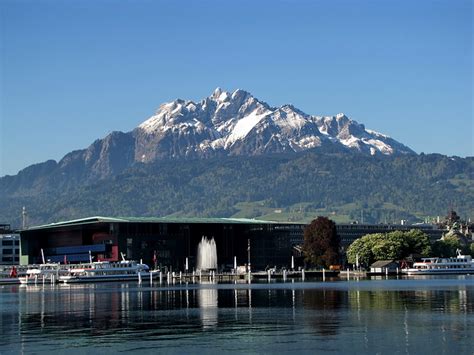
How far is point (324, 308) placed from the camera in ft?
357

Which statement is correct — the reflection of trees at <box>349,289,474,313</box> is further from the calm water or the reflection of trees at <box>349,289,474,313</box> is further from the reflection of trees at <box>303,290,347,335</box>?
the reflection of trees at <box>303,290,347,335</box>

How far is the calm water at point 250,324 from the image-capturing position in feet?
246

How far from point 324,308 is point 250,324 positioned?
62.3ft

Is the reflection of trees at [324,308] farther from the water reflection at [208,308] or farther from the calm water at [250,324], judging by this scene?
the water reflection at [208,308]

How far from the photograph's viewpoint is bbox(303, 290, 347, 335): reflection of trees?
86.4 m

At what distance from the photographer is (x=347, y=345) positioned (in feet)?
243

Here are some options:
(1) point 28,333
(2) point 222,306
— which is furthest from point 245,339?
(2) point 222,306

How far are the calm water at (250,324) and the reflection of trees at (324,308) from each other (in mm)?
103

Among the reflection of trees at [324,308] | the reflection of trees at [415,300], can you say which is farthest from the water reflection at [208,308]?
the reflection of trees at [415,300]

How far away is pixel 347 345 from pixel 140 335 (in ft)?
61.9

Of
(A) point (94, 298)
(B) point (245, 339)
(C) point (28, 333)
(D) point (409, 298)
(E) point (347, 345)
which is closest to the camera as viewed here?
(E) point (347, 345)

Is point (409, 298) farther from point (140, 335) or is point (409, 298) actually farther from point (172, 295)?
point (140, 335)

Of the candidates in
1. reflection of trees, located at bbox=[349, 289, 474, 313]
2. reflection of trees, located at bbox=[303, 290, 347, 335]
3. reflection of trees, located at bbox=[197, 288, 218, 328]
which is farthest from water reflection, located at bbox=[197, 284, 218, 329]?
reflection of trees, located at bbox=[349, 289, 474, 313]

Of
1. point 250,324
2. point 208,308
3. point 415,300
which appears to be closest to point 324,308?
point 208,308
